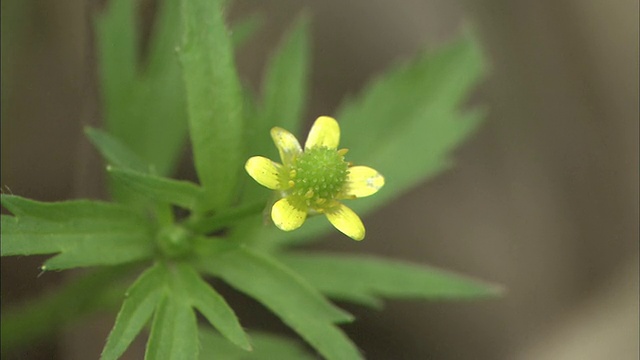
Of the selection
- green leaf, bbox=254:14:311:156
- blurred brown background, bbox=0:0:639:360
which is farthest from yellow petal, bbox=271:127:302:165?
blurred brown background, bbox=0:0:639:360

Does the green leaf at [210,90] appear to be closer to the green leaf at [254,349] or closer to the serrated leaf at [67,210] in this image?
the serrated leaf at [67,210]

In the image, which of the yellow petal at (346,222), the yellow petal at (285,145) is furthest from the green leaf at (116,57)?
the yellow petal at (346,222)

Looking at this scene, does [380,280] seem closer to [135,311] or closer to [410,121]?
[410,121]

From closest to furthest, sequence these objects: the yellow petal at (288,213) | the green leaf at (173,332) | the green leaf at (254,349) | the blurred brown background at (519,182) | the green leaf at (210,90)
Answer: the yellow petal at (288,213)
the green leaf at (173,332)
the green leaf at (210,90)
the green leaf at (254,349)
the blurred brown background at (519,182)

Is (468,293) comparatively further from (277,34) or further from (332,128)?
(277,34)

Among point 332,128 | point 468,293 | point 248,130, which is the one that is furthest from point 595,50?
point 332,128

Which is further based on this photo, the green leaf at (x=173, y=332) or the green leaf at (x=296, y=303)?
the green leaf at (x=296, y=303)
